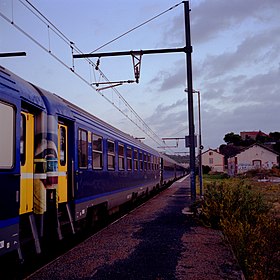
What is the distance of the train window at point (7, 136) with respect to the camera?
6.13 m

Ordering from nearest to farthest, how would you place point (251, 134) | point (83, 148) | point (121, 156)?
point (83, 148)
point (121, 156)
point (251, 134)

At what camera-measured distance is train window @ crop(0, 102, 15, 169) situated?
241 inches

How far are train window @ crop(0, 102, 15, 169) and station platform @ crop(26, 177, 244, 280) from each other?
1.90m

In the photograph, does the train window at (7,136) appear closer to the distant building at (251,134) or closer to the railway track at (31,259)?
the railway track at (31,259)

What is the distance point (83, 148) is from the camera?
33.6ft

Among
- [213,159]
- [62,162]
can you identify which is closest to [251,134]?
[213,159]

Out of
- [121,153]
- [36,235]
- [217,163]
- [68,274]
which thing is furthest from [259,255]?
[217,163]

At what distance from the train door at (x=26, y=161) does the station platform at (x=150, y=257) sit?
1.14m

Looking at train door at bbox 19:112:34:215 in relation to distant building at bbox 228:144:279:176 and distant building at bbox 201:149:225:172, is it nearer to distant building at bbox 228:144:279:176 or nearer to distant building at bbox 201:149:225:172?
distant building at bbox 228:144:279:176

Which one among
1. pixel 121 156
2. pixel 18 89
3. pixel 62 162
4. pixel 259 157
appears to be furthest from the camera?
pixel 259 157

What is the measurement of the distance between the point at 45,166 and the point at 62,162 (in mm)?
1341

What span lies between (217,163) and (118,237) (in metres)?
90.0

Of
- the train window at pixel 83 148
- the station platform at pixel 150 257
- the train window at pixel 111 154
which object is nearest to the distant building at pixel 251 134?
the train window at pixel 111 154

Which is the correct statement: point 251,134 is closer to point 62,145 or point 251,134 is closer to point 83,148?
point 83,148
